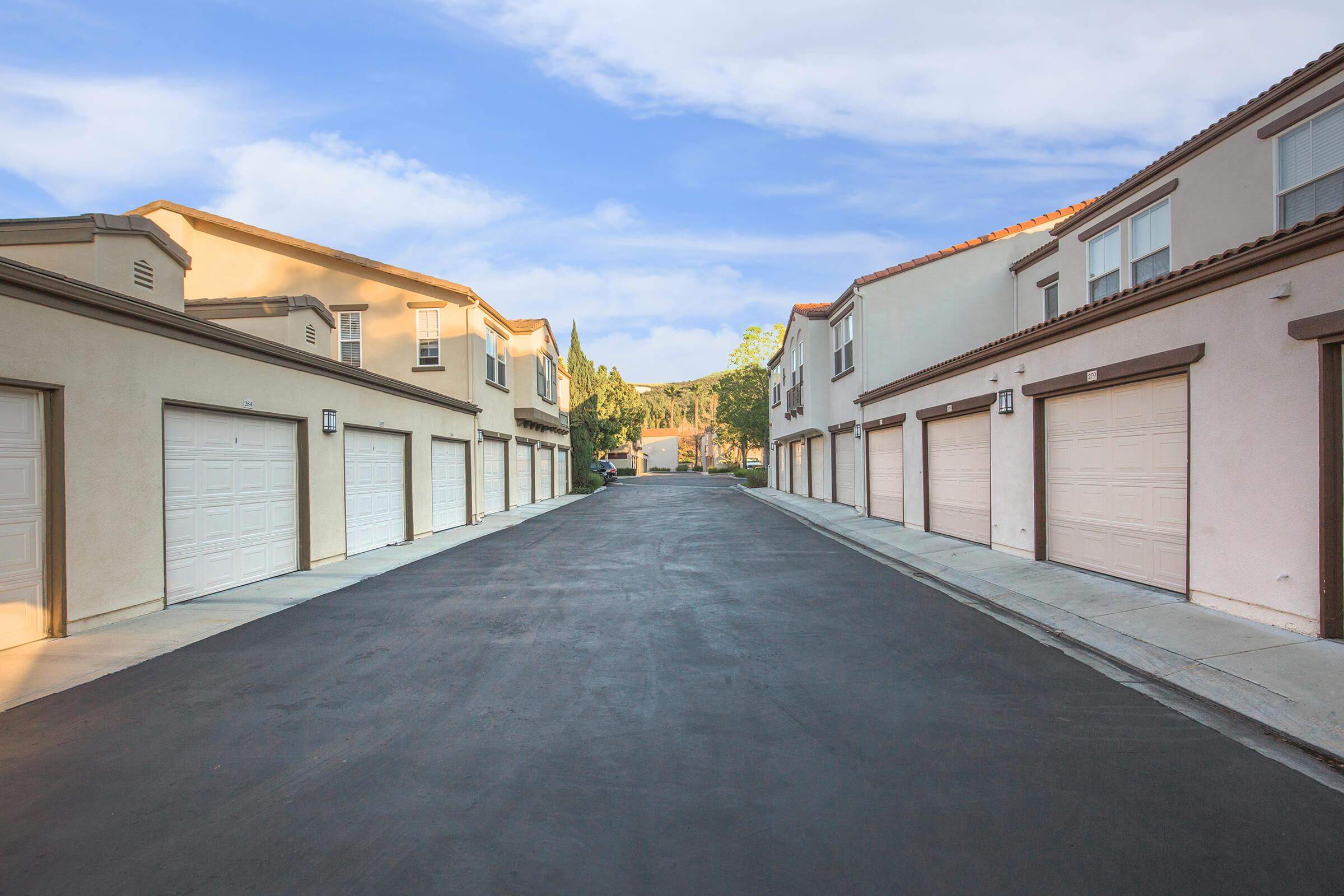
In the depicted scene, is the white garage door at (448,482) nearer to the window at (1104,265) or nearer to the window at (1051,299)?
the window at (1104,265)

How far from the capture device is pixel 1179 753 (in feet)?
13.7

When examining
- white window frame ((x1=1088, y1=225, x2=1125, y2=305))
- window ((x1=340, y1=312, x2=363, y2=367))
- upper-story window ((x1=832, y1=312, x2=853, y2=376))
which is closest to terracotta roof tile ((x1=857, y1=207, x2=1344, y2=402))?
white window frame ((x1=1088, y1=225, x2=1125, y2=305))

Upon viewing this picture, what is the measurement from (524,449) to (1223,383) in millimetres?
23562

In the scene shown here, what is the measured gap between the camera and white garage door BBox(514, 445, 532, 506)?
85.8ft

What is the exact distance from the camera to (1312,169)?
9695mm

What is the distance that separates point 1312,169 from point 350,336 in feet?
72.6

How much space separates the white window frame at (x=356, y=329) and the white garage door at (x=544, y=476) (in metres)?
9.60

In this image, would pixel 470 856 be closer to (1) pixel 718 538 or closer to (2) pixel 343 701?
(2) pixel 343 701

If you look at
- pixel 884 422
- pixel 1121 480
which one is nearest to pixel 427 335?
pixel 884 422

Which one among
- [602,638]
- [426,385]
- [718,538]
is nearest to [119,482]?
[602,638]

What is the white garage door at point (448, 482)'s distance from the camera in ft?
57.2

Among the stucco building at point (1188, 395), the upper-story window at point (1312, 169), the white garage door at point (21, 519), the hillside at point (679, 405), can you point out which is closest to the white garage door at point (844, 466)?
the stucco building at point (1188, 395)

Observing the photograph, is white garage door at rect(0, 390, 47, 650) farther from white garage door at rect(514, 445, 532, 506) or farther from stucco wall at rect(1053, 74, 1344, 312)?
white garage door at rect(514, 445, 532, 506)

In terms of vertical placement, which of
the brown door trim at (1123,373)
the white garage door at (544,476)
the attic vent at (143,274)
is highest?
the attic vent at (143,274)
